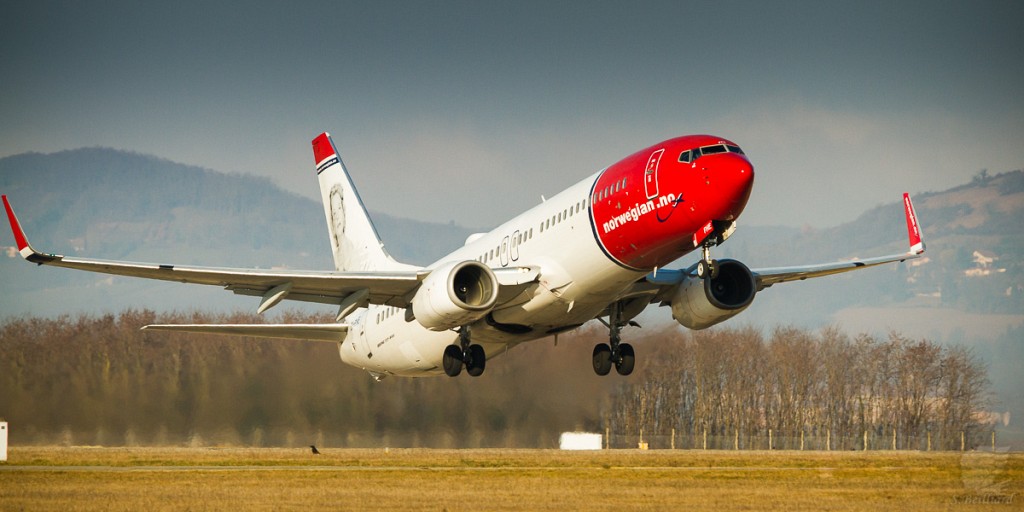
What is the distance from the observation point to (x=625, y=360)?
35.5 meters

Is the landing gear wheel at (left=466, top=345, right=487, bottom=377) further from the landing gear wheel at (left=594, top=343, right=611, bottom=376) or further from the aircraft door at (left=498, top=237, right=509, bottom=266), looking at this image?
the landing gear wheel at (left=594, top=343, right=611, bottom=376)

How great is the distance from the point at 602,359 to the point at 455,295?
6873 millimetres

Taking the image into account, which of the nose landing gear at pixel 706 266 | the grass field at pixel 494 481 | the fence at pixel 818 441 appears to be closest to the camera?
the grass field at pixel 494 481

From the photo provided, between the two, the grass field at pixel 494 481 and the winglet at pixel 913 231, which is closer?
the grass field at pixel 494 481

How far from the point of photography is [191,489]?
30141 mm

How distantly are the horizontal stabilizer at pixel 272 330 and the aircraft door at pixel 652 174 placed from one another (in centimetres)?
1369

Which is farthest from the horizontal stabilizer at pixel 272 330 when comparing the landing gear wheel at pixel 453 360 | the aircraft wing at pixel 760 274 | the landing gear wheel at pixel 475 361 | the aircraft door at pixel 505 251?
the aircraft wing at pixel 760 274

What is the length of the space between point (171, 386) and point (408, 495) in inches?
989

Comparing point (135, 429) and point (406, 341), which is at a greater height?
point (406, 341)

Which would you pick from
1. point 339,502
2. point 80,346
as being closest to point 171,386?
point 80,346

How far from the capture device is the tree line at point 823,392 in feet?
221

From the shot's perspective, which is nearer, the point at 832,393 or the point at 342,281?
the point at 342,281

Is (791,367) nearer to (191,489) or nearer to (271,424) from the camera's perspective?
(271,424)

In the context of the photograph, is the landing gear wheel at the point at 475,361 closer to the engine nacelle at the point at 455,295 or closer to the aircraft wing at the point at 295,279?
the engine nacelle at the point at 455,295
